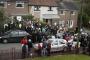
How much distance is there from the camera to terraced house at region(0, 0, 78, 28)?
63625 millimetres

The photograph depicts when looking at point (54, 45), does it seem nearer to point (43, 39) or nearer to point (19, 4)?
point (43, 39)

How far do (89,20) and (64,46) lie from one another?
3840 centimetres

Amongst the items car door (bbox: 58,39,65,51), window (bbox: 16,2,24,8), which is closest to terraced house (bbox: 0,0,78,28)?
window (bbox: 16,2,24,8)

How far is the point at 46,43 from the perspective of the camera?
33.8 meters

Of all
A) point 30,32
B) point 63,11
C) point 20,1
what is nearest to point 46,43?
point 30,32

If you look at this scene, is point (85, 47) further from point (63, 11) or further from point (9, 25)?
point (63, 11)

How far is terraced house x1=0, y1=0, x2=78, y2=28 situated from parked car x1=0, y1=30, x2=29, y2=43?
18.4 metres

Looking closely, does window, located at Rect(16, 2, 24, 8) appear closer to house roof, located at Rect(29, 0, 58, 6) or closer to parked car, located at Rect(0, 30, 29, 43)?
house roof, located at Rect(29, 0, 58, 6)

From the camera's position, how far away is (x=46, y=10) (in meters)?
68.9

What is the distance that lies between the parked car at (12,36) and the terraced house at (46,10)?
18.4 meters

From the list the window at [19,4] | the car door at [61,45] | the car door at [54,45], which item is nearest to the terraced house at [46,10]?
the window at [19,4]

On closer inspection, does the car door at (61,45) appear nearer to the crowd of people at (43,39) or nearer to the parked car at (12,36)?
the crowd of people at (43,39)

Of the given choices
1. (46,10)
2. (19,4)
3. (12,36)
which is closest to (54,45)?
(12,36)

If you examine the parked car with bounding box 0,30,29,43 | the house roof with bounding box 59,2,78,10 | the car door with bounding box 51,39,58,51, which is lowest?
the house roof with bounding box 59,2,78,10
